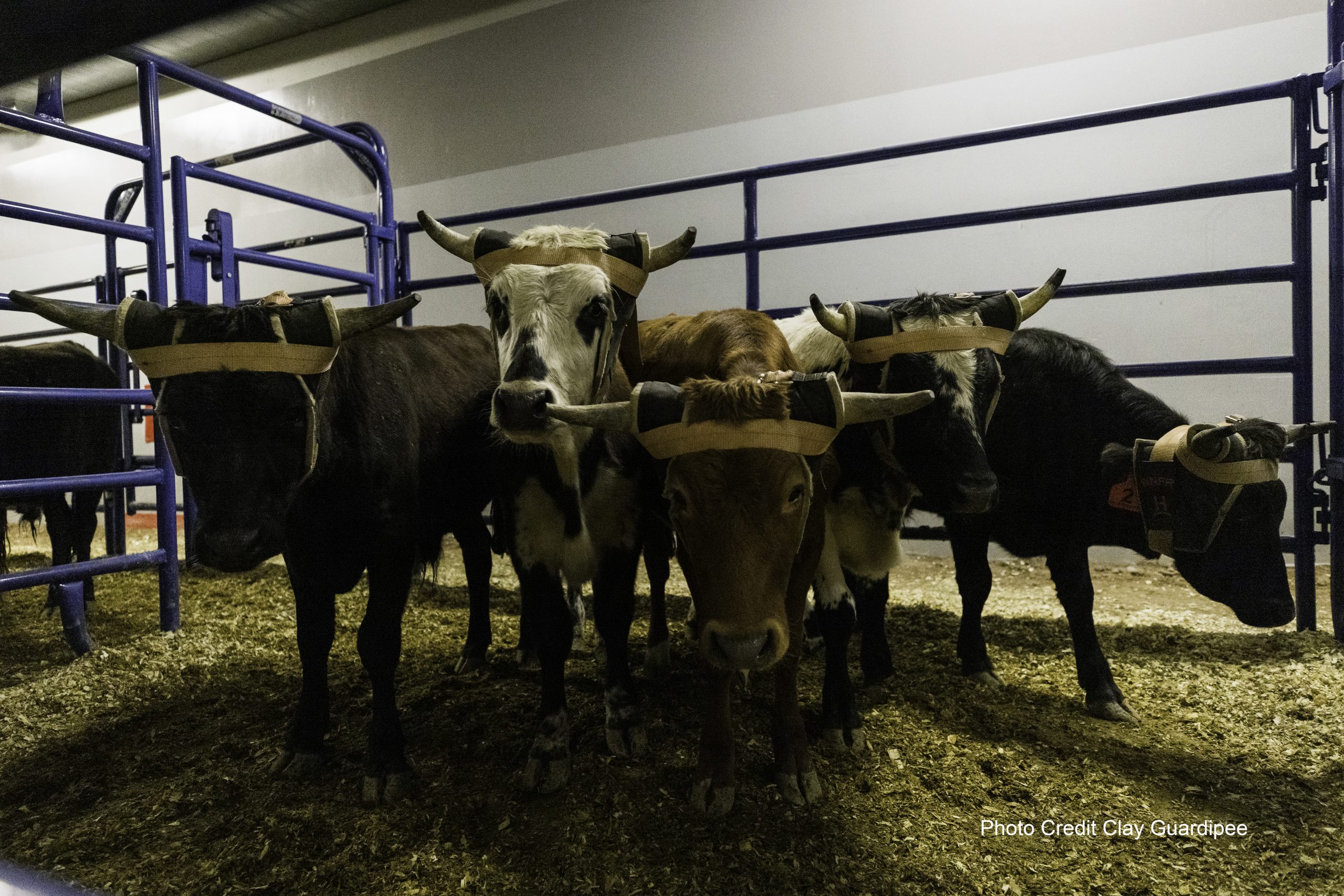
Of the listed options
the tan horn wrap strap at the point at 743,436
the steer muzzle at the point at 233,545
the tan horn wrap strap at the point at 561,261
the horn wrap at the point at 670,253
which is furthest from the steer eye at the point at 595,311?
the steer muzzle at the point at 233,545

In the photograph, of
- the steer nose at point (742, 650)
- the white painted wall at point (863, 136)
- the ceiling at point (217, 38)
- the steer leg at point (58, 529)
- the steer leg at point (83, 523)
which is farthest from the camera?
the white painted wall at point (863, 136)

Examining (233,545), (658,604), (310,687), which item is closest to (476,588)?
(658,604)

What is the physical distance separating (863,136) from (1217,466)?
Result: 13.1 ft

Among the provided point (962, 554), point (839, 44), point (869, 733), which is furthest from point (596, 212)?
point (869, 733)

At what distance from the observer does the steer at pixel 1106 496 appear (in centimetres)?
242

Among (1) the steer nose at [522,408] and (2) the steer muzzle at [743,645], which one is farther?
(1) the steer nose at [522,408]

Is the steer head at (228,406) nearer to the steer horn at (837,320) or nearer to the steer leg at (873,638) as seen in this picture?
the steer horn at (837,320)

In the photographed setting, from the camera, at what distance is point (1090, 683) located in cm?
259

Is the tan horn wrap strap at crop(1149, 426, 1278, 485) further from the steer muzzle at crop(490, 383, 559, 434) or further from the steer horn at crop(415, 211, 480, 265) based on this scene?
the steer horn at crop(415, 211, 480, 265)

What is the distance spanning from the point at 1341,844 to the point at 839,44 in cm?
554

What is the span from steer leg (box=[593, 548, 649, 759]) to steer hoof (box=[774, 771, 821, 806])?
47 centimetres

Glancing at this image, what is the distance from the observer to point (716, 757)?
198 centimetres

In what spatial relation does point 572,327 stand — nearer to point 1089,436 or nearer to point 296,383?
point 296,383

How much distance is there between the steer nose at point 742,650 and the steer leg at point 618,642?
686 millimetres
